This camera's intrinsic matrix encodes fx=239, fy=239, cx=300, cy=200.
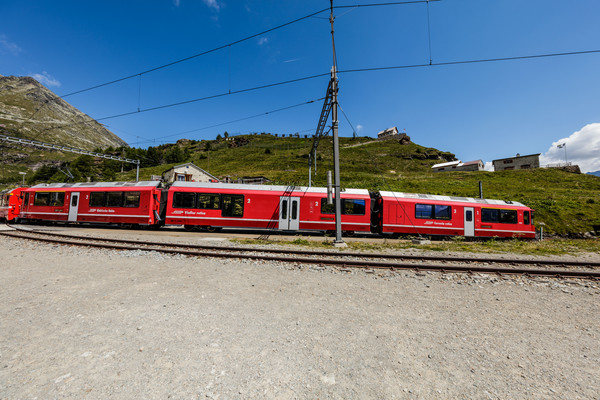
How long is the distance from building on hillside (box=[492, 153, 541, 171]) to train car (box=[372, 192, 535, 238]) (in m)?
69.6

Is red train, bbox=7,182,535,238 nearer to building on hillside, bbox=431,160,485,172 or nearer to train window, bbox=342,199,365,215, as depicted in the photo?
train window, bbox=342,199,365,215

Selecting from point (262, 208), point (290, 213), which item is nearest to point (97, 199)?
point (262, 208)

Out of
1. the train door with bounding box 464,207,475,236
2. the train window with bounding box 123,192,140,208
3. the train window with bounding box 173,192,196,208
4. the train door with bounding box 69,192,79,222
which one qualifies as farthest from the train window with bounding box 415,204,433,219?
the train door with bounding box 69,192,79,222

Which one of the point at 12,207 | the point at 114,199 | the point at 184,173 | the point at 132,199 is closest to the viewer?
the point at 132,199

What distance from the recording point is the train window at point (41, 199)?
745 inches

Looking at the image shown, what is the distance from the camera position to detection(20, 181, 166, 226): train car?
55.8 feet

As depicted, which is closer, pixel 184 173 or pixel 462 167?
pixel 184 173

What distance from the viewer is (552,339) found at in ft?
13.6

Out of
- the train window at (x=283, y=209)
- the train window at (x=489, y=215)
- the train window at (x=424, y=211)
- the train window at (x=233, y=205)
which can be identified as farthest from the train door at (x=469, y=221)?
the train window at (x=233, y=205)

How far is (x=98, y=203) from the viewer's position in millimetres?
17703

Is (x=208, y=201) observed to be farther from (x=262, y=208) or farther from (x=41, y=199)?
(x=41, y=199)

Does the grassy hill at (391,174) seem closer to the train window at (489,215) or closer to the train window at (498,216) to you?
the train window at (498,216)

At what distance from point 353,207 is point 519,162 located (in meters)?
79.9

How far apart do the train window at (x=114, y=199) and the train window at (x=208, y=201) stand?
603cm
